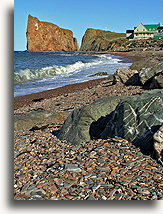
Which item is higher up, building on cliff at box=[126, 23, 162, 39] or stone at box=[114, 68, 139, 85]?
building on cliff at box=[126, 23, 162, 39]

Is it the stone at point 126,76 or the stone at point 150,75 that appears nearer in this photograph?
the stone at point 150,75

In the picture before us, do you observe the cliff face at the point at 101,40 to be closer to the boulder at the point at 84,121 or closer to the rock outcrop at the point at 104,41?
the rock outcrop at the point at 104,41

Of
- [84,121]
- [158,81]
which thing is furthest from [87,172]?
[158,81]

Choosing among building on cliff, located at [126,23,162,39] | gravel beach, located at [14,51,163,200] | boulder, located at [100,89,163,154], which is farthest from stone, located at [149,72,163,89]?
building on cliff, located at [126,23,162,39]

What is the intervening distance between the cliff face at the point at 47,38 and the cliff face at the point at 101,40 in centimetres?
553

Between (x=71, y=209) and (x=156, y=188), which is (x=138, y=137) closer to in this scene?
(x=156, y=188)

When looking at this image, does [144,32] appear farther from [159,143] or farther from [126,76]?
[159,143]

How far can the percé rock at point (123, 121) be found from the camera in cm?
380

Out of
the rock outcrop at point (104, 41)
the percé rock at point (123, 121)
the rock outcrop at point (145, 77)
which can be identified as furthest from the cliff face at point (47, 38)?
the percé rock at point (123, 121)

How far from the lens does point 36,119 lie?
657 centimetres

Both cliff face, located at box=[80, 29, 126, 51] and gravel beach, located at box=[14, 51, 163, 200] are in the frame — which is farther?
cliff face, located at box=[80, 29, 126, 51]

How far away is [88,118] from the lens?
192 inches

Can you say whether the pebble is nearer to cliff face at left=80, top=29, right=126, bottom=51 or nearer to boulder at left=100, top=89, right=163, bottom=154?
boulder at left=100, top=89, right=163, bottom=154

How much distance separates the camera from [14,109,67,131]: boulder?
6221 mm
